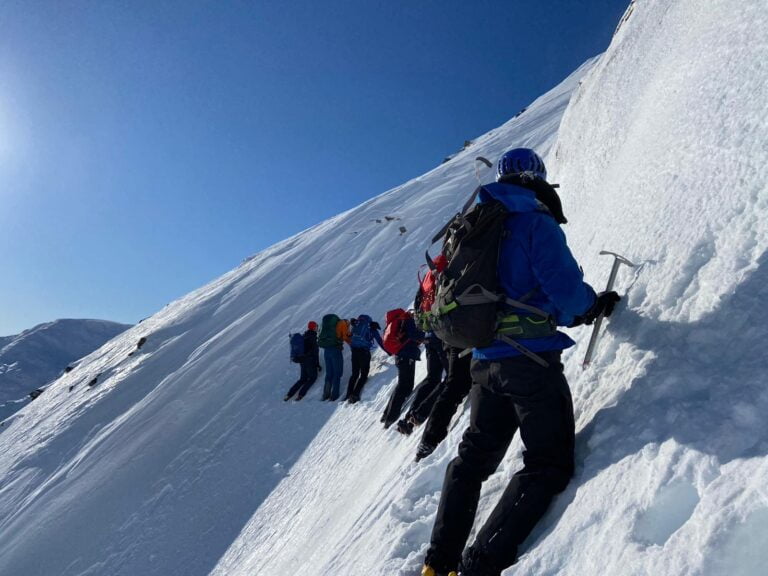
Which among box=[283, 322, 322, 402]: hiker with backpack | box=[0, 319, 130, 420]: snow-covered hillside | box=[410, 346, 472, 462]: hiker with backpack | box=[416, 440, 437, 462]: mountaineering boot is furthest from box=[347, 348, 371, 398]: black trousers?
box=[0, 319, 130, 420]: snow-covered hillside

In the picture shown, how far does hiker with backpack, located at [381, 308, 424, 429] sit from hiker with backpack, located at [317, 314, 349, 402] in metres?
3.50

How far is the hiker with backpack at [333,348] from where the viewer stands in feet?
38.8

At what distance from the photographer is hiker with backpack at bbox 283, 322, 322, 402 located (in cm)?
1309

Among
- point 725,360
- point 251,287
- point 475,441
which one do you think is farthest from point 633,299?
point 251,287

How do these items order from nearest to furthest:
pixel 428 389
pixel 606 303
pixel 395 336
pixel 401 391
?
pixel 606 303 < pixel 428 389 < pixel 401 391 < pixel 395 336

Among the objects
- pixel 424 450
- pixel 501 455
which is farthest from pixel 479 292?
pixel 424 450

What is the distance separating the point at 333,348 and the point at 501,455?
29.6ft

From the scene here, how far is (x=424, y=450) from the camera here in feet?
16.1

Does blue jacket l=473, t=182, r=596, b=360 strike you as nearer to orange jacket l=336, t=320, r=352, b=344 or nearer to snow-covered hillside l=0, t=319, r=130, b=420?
orange jacket l=336, t=320, r=352, b=344

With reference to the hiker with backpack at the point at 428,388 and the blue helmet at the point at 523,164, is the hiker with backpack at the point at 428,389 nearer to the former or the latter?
the hiker with backpack at the point at 428,388

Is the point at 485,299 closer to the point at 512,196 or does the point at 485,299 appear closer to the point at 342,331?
the point at 512,196

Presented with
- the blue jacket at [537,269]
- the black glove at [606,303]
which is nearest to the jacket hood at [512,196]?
the blue jacket at [537,269]

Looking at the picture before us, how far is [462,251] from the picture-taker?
297cm

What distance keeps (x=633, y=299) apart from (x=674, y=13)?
17.3ft
